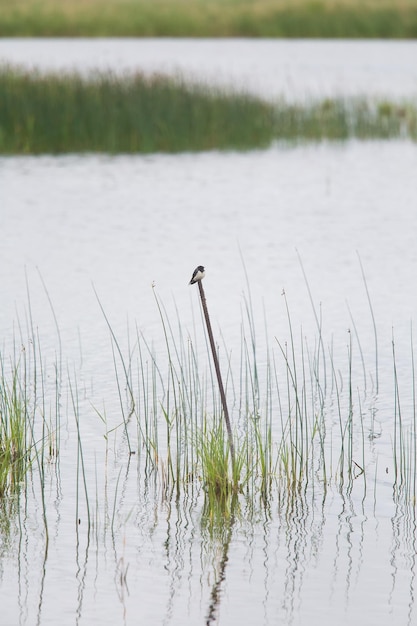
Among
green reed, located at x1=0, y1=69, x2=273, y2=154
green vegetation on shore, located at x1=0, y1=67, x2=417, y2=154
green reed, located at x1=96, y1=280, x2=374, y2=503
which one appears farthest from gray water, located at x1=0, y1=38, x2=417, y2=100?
green reed, located at x1=96, y1=280, x2=374, y2=503

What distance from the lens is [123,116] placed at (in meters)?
16.8

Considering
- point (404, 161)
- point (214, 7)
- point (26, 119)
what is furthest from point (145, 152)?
point (214, 7)

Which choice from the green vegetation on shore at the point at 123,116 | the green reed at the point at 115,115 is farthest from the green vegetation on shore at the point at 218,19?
the green reed at the point at 115,115

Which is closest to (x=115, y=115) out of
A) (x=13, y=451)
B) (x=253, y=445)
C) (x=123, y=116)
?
(x=123, y=116)

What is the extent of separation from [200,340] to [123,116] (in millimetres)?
9943

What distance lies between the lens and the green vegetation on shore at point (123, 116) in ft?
53.5

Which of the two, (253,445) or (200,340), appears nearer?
(253,445)

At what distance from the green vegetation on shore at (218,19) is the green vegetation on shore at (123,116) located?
22442mm

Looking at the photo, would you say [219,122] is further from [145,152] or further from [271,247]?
[271,247]

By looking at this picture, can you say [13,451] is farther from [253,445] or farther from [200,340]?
[200,340]

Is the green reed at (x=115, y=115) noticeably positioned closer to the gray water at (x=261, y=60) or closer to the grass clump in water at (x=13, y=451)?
the gray water at (x=261, y=60)

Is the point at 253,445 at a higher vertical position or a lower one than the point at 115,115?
lower

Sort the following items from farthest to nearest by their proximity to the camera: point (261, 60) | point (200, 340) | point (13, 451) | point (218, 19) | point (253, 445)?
point (218, 19) → point (261, 60) → point (200, 340) → point (253, 445) → point (13, 451)

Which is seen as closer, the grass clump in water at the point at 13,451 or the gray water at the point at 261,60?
the grass clump in water at the point at 13,451
